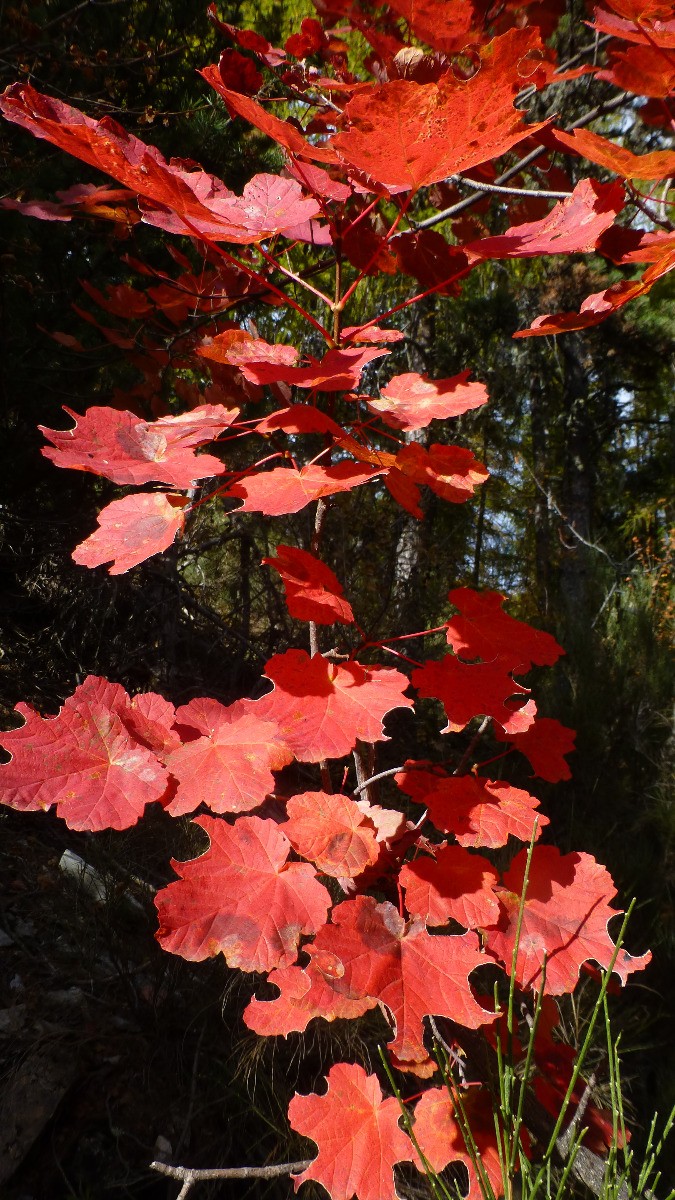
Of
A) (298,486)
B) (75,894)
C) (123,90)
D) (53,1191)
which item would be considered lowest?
(53,1191)

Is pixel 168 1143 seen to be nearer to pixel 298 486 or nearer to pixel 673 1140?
pixel 673 1140

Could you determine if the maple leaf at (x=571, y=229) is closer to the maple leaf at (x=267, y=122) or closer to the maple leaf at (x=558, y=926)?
the maple leaf at (x=267, y=122)

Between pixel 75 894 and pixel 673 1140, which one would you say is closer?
pixel 673 1140

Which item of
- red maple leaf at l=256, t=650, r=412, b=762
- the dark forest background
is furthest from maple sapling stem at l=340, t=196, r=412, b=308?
the dark forest background

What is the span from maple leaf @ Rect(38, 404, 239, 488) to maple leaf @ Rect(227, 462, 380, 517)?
0.05 m

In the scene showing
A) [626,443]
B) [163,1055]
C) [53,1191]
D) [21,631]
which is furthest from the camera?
[626,443]

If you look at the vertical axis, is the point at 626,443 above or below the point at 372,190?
below

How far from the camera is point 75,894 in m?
1.68

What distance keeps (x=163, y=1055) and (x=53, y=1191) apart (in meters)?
0.28

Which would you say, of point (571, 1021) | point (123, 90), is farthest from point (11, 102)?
point (571, 1021)

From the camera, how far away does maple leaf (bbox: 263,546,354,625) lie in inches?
27.1

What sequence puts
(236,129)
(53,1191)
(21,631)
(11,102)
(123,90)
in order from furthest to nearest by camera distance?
(21,631) < (236,129) < (123,90) < (53,1191) < (11,102)

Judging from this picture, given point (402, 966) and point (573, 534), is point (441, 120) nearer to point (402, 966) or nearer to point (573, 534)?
point (402, 966)

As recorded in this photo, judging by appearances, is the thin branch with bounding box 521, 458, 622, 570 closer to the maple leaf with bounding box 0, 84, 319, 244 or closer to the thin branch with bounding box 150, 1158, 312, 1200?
the maple leaf with bounding box 0, 84, 319, 244
